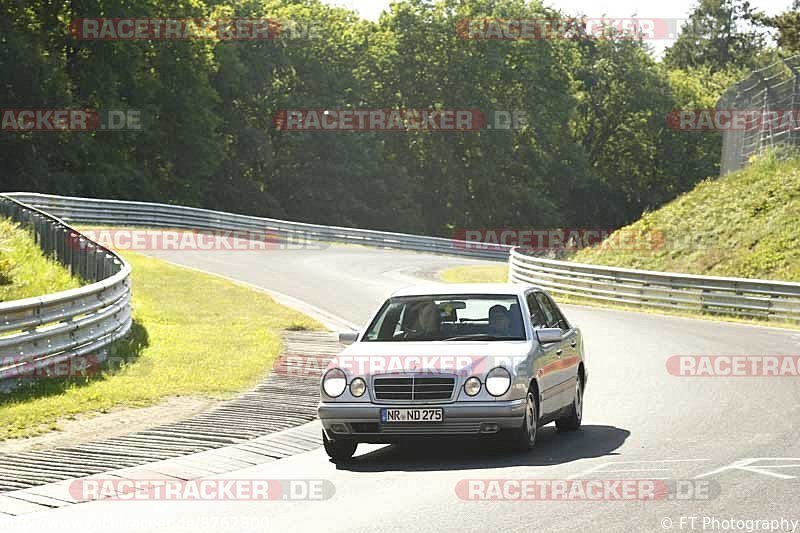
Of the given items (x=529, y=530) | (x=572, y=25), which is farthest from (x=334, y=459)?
(x=572, y=25)

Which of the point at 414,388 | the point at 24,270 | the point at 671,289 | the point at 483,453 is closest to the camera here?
the point at 414,388

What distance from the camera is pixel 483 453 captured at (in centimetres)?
1193

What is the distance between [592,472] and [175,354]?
9733 millimetres

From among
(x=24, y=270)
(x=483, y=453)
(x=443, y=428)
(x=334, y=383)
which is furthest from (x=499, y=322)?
(x=24, y=270)

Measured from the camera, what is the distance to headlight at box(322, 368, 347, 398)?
37.6 feet

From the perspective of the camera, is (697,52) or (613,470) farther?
(697,52)

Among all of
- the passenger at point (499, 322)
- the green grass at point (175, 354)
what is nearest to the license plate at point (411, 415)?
the passenger at point (499, 322)

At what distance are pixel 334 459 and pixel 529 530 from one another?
370 centimetres

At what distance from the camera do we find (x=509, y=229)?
300 ft

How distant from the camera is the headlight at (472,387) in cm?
1123

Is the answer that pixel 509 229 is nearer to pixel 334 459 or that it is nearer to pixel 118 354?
pixel 118 354

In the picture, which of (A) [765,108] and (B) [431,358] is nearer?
(B) [431,358]

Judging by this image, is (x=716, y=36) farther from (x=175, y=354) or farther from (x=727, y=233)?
(x=175, y=354)

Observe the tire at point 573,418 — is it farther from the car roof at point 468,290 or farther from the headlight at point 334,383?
the headlight at point 334,383
